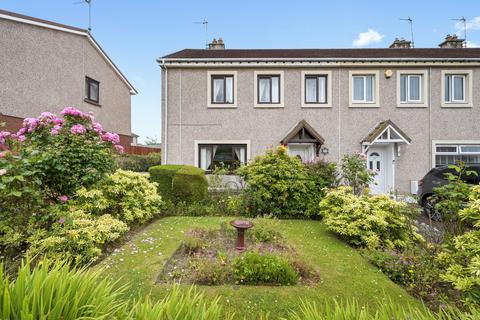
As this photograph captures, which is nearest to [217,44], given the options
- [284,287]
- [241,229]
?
[241,229]

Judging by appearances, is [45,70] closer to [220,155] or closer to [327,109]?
[220,155]

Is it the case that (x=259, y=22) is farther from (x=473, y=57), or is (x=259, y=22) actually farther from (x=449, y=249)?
(x=449, y=249)

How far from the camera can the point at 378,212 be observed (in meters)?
5.11

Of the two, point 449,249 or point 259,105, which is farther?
point 259,105

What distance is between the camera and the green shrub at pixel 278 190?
23.1 feet

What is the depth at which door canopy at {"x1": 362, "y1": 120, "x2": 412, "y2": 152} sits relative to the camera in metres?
9.77

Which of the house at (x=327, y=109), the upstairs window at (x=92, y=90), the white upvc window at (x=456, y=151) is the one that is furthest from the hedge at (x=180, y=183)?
the white upvc window at (x=456, y=151)

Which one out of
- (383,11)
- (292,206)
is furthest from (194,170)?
(383,11)

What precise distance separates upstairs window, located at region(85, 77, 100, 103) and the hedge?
339 inches

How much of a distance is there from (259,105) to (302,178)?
474cm

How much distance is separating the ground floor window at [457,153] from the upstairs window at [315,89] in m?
5.89

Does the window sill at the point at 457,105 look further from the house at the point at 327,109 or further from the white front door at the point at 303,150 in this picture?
the white front door at the point at 303,150

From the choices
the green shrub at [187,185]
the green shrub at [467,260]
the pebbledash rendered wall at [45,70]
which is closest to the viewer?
the green shrub at [467,260]

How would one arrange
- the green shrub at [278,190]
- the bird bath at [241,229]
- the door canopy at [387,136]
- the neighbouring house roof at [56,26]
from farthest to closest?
the door canopy at [387,136] → the neighbouring house roof at [56,26] → the green shrub at [278,190] → the bird bath at [241,229]
